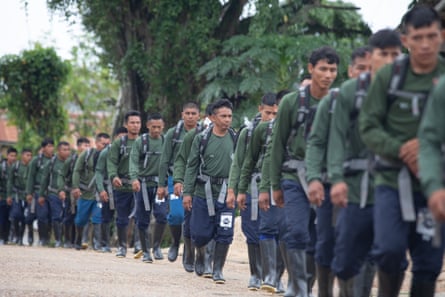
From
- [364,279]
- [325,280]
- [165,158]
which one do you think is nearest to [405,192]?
[364,279]

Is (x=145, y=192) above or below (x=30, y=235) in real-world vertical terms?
above

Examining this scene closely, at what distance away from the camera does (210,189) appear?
14305mm

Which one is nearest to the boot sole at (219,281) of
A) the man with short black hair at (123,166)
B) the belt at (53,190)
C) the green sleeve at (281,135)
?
the green sleeve at (281,135)

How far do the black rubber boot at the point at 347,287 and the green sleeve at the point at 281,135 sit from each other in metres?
2.06

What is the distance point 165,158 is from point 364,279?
27.6ft

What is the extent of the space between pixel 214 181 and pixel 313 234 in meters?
4.58

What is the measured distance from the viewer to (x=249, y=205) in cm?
1334

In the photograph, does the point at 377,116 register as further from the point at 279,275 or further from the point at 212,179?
the point at 212,179

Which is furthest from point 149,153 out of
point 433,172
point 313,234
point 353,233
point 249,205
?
point 433,172

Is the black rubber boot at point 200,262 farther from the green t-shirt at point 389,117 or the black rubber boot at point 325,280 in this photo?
the green t-shirt at point 389,117

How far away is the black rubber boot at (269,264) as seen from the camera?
1239 cm

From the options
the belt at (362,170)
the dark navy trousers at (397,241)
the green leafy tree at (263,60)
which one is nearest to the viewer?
the dark navy trousers at (397,241)

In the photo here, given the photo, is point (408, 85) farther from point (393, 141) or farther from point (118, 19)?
point (118, 19)

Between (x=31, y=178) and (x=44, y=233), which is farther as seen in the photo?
(x=31, y=178)
